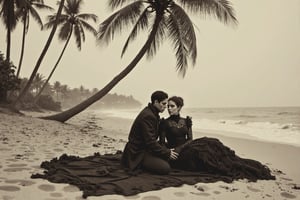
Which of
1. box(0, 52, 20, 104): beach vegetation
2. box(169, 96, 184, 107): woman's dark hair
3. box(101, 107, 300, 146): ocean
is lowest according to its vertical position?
box(101, 107, 300, 146): ocean

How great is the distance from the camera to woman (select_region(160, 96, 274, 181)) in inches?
142

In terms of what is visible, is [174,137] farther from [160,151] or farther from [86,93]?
[86,93]

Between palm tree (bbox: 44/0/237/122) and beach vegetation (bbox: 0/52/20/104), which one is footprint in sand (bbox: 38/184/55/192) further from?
beach vegetation (bbox: 0/52/20/104)

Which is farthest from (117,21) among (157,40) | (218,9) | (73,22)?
(73,22)

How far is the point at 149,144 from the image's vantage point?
3.41 meters

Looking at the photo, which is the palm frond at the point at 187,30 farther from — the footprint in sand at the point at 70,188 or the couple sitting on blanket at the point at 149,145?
the footprint in sand at the point at 70,188

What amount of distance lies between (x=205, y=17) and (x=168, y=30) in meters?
1.31

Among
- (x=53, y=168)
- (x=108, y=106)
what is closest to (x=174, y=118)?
(x=53, y=168)

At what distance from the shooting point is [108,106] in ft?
237

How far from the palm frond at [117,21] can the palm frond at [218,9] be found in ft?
5.82

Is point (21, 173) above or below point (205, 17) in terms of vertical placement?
below

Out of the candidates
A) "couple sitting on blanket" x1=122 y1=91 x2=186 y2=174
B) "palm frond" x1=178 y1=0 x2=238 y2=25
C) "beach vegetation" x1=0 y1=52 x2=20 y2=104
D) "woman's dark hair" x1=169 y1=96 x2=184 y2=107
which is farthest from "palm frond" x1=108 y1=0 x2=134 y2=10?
"couple sitting on blanket" x1=122 y1=91 x2=186 y2=174

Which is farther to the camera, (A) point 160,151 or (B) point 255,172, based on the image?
(B) point 255,172

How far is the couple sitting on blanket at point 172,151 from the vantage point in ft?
11.3
